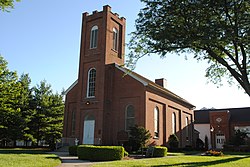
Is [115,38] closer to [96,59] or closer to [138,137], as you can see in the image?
[96,59]

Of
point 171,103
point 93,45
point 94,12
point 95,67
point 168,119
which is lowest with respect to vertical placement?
point 168,119

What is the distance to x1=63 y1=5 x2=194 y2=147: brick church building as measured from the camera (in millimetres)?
26812

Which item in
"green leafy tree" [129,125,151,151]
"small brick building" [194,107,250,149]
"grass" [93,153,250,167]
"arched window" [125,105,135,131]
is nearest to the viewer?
"grass" [93,153,250,167]

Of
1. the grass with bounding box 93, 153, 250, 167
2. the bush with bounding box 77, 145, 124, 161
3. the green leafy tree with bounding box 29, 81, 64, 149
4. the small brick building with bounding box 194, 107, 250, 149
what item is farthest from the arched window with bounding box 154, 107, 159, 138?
the small brick building with bounding box 194, 107, 250, 149

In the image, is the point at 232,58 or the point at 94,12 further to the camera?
the point at 94,12

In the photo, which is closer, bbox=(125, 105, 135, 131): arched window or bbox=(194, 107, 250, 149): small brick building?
bbox=(125, 105, 135, 131): arched window

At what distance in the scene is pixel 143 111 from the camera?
26281 mm

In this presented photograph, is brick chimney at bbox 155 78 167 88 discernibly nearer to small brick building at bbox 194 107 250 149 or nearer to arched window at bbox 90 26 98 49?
small brick building at bbox 194 107 250 149

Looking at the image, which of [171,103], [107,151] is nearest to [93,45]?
[171,103]

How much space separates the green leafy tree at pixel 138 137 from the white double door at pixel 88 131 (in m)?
4.58

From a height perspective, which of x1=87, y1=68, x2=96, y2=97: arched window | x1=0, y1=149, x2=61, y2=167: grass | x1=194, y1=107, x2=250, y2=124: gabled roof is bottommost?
x1=0, y1=149, x2=61, y2=167: grass

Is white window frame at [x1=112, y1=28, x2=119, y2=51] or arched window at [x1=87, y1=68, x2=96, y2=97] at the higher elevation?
white window frame at [x1=112, y1=28, x2=119, y2=51]

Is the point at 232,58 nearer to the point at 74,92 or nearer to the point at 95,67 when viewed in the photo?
the point at 95,67

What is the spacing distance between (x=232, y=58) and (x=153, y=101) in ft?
37.2
